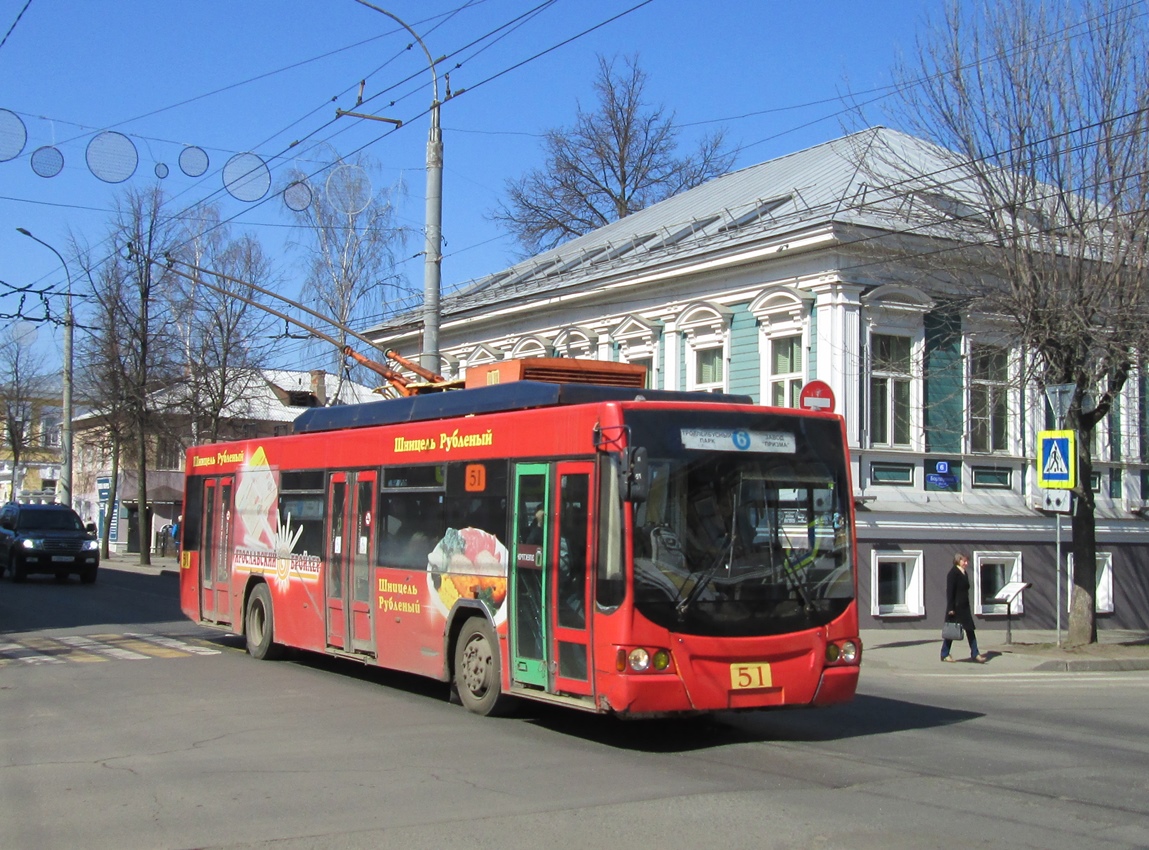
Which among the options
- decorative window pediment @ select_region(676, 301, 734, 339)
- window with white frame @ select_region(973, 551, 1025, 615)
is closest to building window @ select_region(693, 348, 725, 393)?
decorative window pediment @ select_region(676, 301, 734, 339)

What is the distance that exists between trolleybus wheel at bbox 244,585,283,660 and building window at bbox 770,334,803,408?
1061 cm

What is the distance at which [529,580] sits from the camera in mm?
10438

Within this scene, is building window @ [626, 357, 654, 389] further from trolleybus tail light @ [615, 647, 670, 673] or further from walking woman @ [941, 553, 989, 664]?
trolleybus tail light @ [615, 647, 670, 673]

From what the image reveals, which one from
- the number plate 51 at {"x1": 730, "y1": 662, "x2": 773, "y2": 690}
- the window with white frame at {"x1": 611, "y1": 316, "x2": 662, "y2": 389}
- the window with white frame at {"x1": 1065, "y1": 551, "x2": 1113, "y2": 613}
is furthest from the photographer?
the window with white frame at {"x1": 611, "y1": 316, "x2": 662, "y2": 389}

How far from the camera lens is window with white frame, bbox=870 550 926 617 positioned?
2220 centimetres

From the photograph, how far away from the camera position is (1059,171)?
18.6m

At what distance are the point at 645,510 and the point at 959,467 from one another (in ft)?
50.0

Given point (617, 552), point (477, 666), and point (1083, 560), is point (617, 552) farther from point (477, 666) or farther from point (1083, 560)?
point (1083, 560)

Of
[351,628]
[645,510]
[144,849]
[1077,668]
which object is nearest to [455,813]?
[144,849]

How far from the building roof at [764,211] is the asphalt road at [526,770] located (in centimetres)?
969

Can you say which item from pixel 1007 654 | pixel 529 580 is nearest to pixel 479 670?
pixel 529 580

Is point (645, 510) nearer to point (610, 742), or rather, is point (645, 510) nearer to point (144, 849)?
point (610, 742)

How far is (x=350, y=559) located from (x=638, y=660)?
538 cm

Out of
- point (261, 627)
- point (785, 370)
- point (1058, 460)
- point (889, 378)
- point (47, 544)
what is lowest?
point (261, 627)
